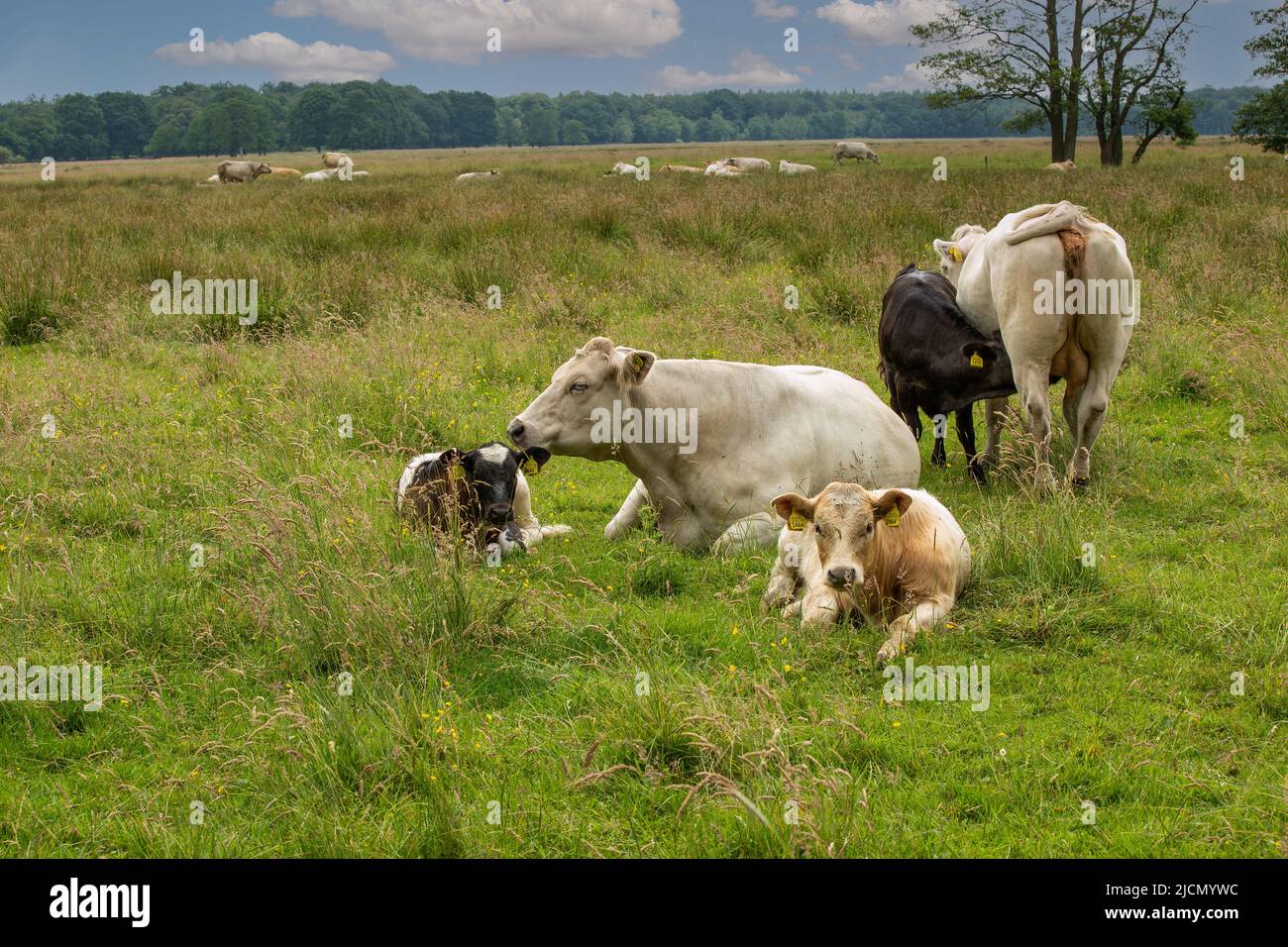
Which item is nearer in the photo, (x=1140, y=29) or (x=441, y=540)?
(x=441, y=540)

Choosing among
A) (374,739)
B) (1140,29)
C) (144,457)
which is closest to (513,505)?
(144,457)

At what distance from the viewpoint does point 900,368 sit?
8805 mm

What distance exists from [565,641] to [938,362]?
438 centimetres

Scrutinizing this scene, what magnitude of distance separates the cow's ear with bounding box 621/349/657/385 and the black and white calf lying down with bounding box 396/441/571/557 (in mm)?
658

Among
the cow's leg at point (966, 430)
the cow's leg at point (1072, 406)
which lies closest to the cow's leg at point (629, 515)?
the cow's leg at point (966, 430)

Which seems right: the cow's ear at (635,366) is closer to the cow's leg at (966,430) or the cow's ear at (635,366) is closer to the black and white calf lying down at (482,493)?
the black and white calf lying down at (482,493)

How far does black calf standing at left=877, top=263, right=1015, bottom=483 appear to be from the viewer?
8273mm

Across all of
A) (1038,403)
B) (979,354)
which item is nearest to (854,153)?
(979,354)

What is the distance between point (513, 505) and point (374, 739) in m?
3.24

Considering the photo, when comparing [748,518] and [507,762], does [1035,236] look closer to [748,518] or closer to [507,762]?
[748,518]

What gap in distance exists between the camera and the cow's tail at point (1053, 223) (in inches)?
299
